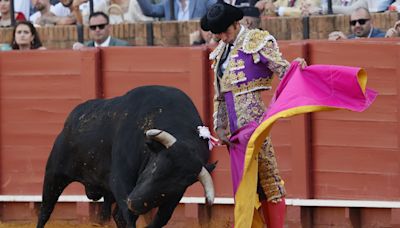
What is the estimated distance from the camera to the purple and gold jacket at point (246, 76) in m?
7.46

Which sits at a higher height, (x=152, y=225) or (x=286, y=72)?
(x=286, y=72)

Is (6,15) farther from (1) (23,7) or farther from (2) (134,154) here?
(2) (134,154)

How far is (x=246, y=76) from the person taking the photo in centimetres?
755

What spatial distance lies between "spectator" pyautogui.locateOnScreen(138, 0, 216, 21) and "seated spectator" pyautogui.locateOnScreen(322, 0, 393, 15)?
1.05 metres

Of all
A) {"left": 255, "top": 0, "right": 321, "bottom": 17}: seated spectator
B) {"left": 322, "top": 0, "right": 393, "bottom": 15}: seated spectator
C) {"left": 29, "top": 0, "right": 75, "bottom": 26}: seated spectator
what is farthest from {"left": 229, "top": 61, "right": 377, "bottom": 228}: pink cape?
{"left": 29, "top": 0, "right": 75, "bottom": 26}: seated spectator

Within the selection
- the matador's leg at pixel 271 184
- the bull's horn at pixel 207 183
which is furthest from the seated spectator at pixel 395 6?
the bull's horn at pixel 207 183

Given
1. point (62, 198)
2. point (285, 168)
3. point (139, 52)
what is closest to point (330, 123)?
point (285, 168)

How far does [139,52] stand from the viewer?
1020 cm

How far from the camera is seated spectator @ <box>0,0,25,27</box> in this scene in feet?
40.9

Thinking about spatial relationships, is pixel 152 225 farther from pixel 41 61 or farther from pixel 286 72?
pixel 41 61

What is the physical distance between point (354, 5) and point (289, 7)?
0.70m

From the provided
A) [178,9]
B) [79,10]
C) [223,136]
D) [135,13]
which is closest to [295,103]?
[223,136]

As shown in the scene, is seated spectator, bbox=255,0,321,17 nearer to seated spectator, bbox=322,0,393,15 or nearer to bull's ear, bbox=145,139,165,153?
seated spectator, bbox=322,0,393,15

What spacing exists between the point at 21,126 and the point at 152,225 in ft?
9.86
